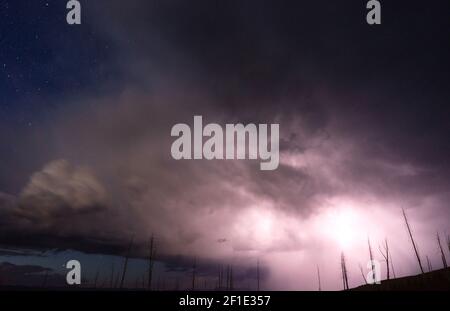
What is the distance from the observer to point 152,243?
13088 cm

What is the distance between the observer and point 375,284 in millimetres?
106000

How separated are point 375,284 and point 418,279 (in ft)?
68.2
